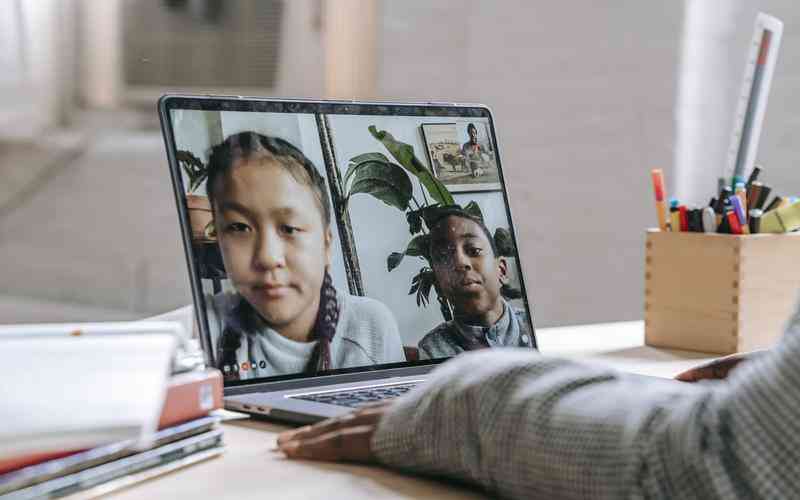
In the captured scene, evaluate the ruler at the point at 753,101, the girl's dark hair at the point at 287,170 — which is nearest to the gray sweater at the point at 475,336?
the girl's dark hair at the point at 287,170

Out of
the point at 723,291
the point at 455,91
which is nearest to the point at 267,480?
the point at 723,291

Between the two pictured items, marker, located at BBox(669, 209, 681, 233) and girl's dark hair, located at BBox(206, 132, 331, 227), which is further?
marker, located at BBox(669, 209, 681, 233)

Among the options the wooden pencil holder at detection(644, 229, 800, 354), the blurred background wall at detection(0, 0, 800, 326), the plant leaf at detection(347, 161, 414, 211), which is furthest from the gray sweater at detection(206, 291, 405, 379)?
the blurred background wall at detection(0, 0, 800, 326)

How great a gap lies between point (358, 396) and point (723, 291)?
1.92ft

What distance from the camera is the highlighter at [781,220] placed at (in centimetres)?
121

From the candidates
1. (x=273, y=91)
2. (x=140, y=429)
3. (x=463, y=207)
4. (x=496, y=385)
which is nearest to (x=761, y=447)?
(x=496, y=385)

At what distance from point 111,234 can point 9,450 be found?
1807mm

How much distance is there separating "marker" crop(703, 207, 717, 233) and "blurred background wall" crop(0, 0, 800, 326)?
0.75 meters

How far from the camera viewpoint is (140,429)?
52 cm

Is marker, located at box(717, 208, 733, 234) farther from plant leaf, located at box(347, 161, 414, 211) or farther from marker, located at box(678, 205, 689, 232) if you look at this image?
plant leaf, located at box(347, 161, 414, 211)

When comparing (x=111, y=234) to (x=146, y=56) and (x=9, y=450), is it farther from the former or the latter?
(x=9, y=450)

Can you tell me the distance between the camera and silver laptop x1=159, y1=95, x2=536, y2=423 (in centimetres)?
80

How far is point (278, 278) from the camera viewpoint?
824 millimetres

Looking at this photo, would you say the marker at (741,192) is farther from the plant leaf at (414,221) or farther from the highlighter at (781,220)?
the plant leaf at (414,221)
